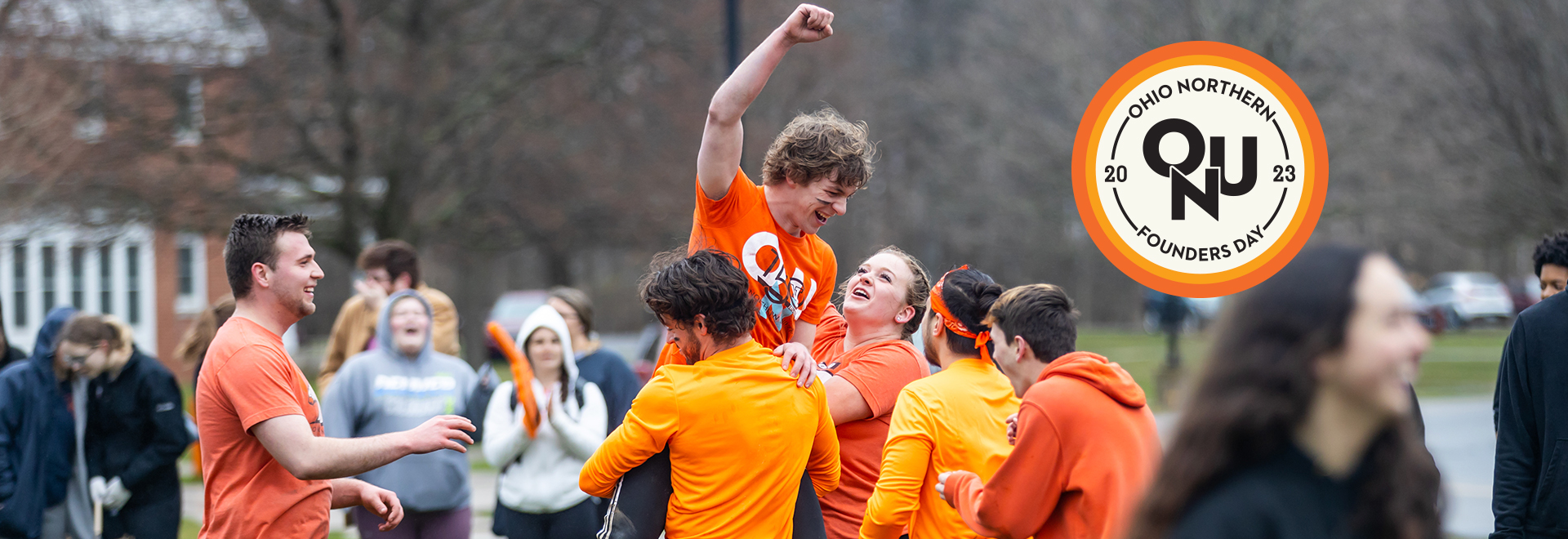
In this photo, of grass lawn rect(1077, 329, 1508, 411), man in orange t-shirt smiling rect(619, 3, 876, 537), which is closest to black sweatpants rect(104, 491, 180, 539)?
man in orange t-shirt smiling rect(619, 3, 876, 537)

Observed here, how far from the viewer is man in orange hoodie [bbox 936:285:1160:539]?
2771mm

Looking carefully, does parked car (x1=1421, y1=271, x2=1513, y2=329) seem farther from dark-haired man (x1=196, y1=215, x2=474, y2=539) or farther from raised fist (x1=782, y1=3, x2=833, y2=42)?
dark-haired man (x1=196, y1=215, x2=474, y2=539)

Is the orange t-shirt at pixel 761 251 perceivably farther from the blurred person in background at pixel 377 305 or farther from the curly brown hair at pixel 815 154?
the blurred person in background at pixel 377 305

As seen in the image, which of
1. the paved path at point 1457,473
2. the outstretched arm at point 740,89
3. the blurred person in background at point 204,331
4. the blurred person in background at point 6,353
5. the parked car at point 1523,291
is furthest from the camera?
the parked car at point 1523,291

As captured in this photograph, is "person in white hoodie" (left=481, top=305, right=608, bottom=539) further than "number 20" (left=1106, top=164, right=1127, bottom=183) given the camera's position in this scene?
Yes

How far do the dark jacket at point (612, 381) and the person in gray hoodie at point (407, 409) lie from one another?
2.27 ft

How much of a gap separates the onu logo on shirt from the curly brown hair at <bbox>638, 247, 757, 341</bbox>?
0.25m

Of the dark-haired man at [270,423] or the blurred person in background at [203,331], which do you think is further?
the blurred person in background at [203,331]

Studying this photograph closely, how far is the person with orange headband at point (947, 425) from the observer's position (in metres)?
3.26

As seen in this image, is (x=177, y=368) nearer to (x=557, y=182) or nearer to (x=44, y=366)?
(x=557, y=182)

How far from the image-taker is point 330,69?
49.6 ft

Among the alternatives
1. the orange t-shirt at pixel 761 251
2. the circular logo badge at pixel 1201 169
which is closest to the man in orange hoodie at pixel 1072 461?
the circular logo badge at pixel 1201 169

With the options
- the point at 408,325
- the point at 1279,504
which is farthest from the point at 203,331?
the point at 1279,504

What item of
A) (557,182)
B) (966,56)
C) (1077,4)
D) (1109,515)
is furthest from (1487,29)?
(966,56)
